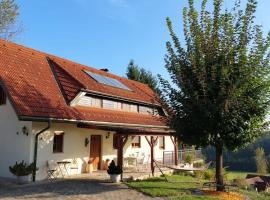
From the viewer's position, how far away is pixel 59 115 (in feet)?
51.9

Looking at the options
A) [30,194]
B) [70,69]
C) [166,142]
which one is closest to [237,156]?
[166,142]

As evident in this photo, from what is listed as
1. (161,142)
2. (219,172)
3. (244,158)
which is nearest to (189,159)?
(161,142)

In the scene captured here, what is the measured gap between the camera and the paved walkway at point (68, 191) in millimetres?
11742

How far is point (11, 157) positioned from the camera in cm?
1543

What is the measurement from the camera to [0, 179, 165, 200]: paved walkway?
11.7 metres

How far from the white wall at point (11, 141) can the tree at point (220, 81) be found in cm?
691

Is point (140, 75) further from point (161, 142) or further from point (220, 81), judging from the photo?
point (220, 81)

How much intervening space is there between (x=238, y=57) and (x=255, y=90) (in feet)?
4.96

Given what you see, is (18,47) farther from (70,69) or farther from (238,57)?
(238,57)

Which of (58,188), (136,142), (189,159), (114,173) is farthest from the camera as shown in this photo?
(189,159)

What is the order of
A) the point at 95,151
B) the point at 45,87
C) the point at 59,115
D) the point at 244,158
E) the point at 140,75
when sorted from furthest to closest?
the point at 244,158 < the point at 140,75 < the point at 95,151 < the point at 45,87 < the point at 59,115

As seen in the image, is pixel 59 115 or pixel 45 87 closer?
pixel 59 115

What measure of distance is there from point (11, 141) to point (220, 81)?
390 inches

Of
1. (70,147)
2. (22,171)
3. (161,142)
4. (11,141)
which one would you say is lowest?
(22,171)
